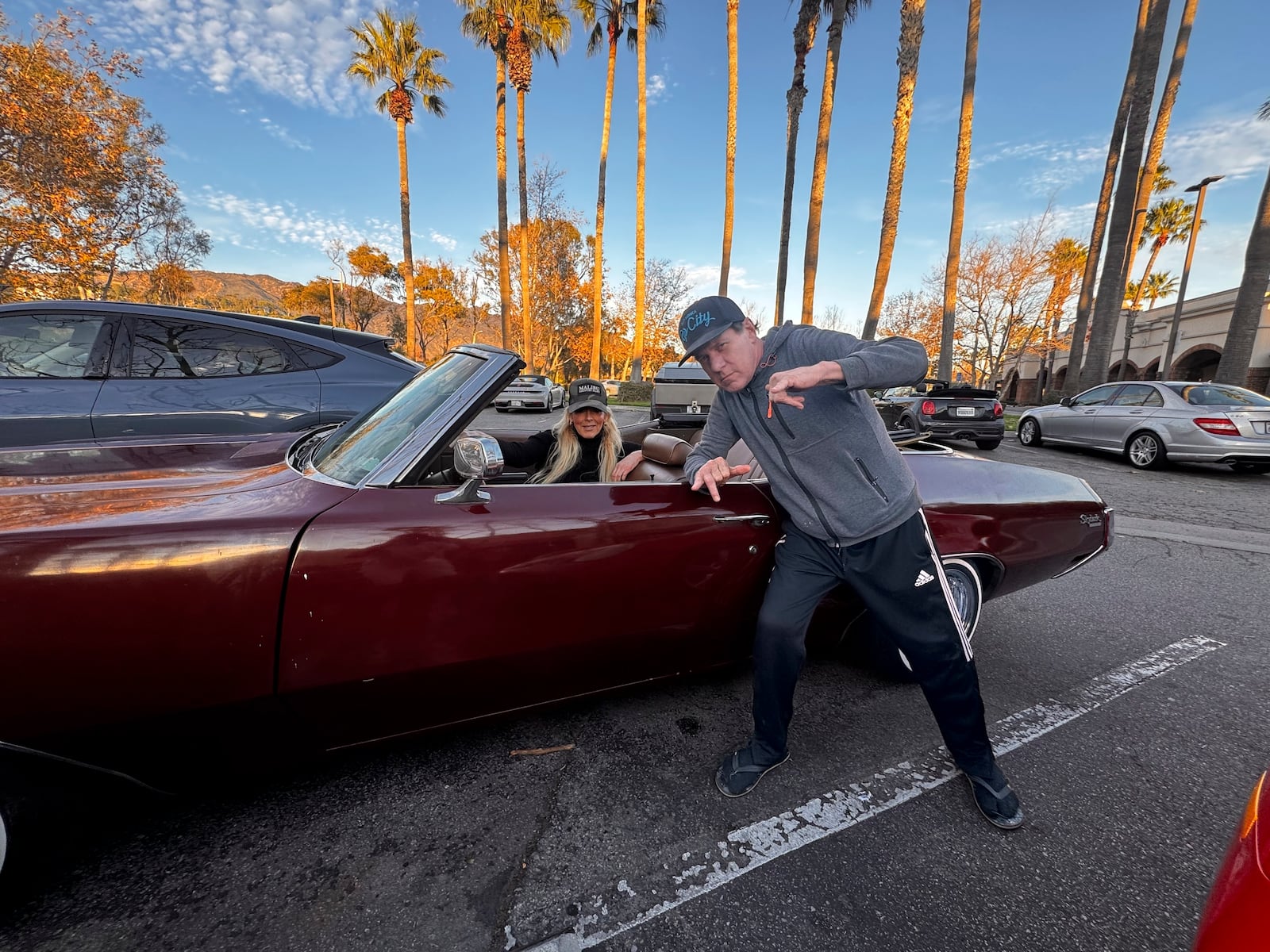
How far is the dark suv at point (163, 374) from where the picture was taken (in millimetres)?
3172

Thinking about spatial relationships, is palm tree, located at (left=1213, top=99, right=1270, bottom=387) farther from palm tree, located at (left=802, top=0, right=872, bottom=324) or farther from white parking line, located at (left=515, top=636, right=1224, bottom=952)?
white parking line, located at (left=515, top=636, right=1224, bottom=952)

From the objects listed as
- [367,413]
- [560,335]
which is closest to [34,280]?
[367,413]

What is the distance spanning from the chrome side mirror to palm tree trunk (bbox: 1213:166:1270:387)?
51.7 ft

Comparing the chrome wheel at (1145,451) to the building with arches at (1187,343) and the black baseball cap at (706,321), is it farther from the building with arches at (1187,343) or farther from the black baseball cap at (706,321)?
the building with arches at (1187,343)

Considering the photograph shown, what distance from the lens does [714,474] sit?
5.76ft

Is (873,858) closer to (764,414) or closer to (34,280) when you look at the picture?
(764,414)

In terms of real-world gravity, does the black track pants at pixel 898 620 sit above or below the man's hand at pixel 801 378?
below

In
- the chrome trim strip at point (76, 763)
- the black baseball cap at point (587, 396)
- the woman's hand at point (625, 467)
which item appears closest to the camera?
the chrome trim strip at point (76, 763)

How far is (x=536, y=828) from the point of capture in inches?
62.5

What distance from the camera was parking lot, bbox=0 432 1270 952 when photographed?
50.4 inches

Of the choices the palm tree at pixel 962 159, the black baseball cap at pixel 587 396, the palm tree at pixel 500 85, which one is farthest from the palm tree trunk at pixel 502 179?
the black baseball cap at pixel 587 396

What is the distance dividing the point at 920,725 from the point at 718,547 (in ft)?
3.97

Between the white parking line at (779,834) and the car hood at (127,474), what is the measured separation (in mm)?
1424

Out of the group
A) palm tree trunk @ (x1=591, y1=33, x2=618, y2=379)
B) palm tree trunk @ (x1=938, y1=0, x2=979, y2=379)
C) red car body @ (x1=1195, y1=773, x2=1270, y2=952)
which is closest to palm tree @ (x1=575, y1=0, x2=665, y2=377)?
palm tree trunk @ (x1=591, y1=33, x2=618, y2=379)
